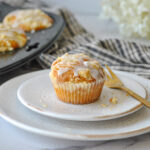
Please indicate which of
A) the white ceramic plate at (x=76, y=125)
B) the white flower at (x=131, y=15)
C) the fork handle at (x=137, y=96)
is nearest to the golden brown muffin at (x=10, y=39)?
the white ceramic plate at (x=76, y=125)

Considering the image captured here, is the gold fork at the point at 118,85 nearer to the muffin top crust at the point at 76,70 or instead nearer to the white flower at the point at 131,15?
the muffin top crust at the point at 76,70

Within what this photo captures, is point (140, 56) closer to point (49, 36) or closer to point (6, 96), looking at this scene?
point (49, 36)

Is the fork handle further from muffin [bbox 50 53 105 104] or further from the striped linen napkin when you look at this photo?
the striped linen napkin

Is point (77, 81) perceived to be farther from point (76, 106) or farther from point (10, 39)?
point (10, 39)

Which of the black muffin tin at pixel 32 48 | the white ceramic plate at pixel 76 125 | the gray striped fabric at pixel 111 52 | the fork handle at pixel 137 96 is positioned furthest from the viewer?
the gray striped fabric at pixel 111 52

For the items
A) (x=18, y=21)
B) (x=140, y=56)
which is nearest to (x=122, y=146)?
(x=140, y=56)
